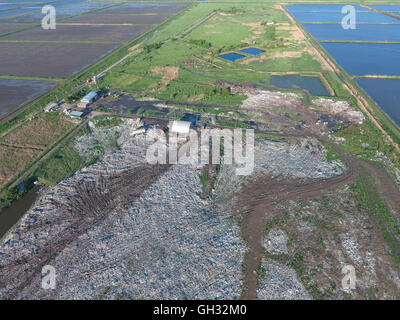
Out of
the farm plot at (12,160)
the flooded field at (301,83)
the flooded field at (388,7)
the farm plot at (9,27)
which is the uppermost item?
the flooded field at (388,7)

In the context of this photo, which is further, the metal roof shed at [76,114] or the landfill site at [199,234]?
the metal roof shed at [76,114]

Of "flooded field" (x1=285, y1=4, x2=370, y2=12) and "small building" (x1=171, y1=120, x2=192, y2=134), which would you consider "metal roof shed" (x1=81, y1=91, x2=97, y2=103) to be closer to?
"small building" (x1=171, y1=120, x2=192, y2=134)

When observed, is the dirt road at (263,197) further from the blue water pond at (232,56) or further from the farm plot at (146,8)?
the farm plot at (146,8)

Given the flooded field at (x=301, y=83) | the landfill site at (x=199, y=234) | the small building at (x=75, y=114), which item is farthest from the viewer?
the flooded field at (x=301, y=83)

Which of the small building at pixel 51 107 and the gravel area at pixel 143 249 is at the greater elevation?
the small building at pixel 51 107

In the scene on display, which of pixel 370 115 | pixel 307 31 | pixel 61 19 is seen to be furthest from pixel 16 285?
pixel 61 19

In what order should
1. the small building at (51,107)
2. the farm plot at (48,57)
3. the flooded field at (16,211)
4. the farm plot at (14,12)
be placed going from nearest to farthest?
the flooded field at (16,211)
the small building at (51,107)
the farm plot at (48,57)
the farm plot at (14,12)

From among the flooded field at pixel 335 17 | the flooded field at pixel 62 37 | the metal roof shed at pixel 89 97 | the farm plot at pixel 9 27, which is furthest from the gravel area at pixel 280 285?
the farm plot at pixel 9 27
